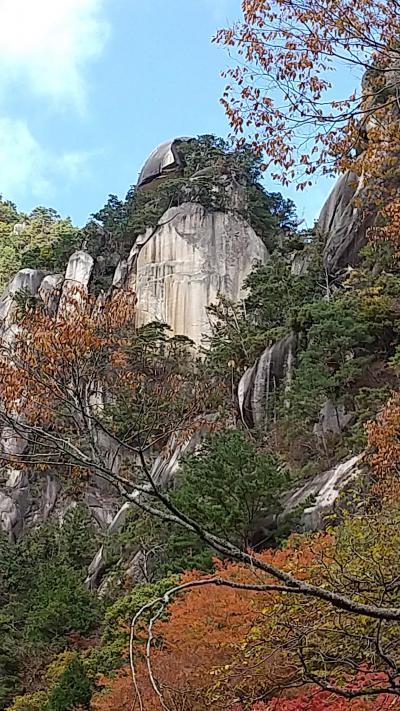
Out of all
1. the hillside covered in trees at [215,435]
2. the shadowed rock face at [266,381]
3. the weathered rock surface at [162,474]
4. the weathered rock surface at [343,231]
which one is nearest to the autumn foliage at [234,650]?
the hillside covered in trees at [215,435]

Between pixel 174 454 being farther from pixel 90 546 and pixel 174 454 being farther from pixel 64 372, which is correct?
pixel 64 372

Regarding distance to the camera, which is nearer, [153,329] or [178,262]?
[153,329]

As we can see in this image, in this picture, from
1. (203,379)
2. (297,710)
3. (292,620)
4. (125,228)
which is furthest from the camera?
(125,228)

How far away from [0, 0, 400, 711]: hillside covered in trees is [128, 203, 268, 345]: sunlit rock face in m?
0.10

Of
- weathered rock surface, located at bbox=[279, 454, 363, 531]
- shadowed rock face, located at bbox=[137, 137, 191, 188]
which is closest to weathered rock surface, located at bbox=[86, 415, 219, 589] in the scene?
weathered rock surface, located at bbox=[279, 454, 363, 531]

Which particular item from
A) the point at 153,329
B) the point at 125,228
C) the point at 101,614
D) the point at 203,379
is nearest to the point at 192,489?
the point at 101,614

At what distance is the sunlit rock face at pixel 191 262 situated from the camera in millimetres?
32219

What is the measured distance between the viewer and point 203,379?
2523 centimetres

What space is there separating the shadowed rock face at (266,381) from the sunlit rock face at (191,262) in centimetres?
927

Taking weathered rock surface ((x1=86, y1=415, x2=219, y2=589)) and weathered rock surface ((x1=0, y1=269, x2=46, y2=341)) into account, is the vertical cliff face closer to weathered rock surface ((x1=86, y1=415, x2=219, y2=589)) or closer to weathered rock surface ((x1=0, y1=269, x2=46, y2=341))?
weathered rock surface ((x1=0, y1=269, x2=46, y2=341))

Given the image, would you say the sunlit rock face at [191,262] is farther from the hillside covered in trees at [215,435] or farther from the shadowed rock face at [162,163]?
the shadowed rock face at [162,163]

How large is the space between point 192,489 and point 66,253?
935 inches

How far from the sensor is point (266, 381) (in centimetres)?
2272

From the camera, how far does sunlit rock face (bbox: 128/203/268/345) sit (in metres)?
32.2
